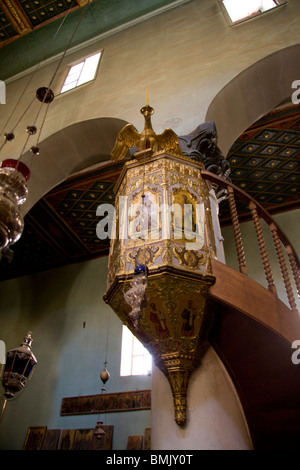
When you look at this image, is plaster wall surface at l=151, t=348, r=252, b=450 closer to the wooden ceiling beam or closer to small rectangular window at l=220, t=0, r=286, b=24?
small rectangular window at l=220, t=0, r=286, b=24

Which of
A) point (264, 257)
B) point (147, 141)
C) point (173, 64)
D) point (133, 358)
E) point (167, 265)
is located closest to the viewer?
point (167, 265)

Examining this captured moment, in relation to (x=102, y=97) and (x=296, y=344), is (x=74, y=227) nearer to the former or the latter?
(x=102, y=97)

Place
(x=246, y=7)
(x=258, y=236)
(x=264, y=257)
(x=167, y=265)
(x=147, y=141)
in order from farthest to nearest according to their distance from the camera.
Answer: (x=246, y=7) → (x=147, y=141) → (x=258, y=236) → (x=264, y=257) → (x=167, y=265)

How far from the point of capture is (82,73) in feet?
28.2

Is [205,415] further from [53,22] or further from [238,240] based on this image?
[53,22]

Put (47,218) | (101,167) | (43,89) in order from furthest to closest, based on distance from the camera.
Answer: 1. (47,218)
2. (101,167)
3. (43,89)

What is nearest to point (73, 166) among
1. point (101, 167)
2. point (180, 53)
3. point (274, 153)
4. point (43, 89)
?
point (101, 167)

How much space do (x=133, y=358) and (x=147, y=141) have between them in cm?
618

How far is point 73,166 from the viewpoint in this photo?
7527 millimetres

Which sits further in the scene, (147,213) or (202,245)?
(147,213)

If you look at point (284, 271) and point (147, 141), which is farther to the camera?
point (147, 141)

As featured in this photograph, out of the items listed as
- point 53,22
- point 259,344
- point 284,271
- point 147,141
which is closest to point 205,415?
point 259,344

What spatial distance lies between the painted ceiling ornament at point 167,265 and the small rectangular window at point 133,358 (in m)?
5.44
